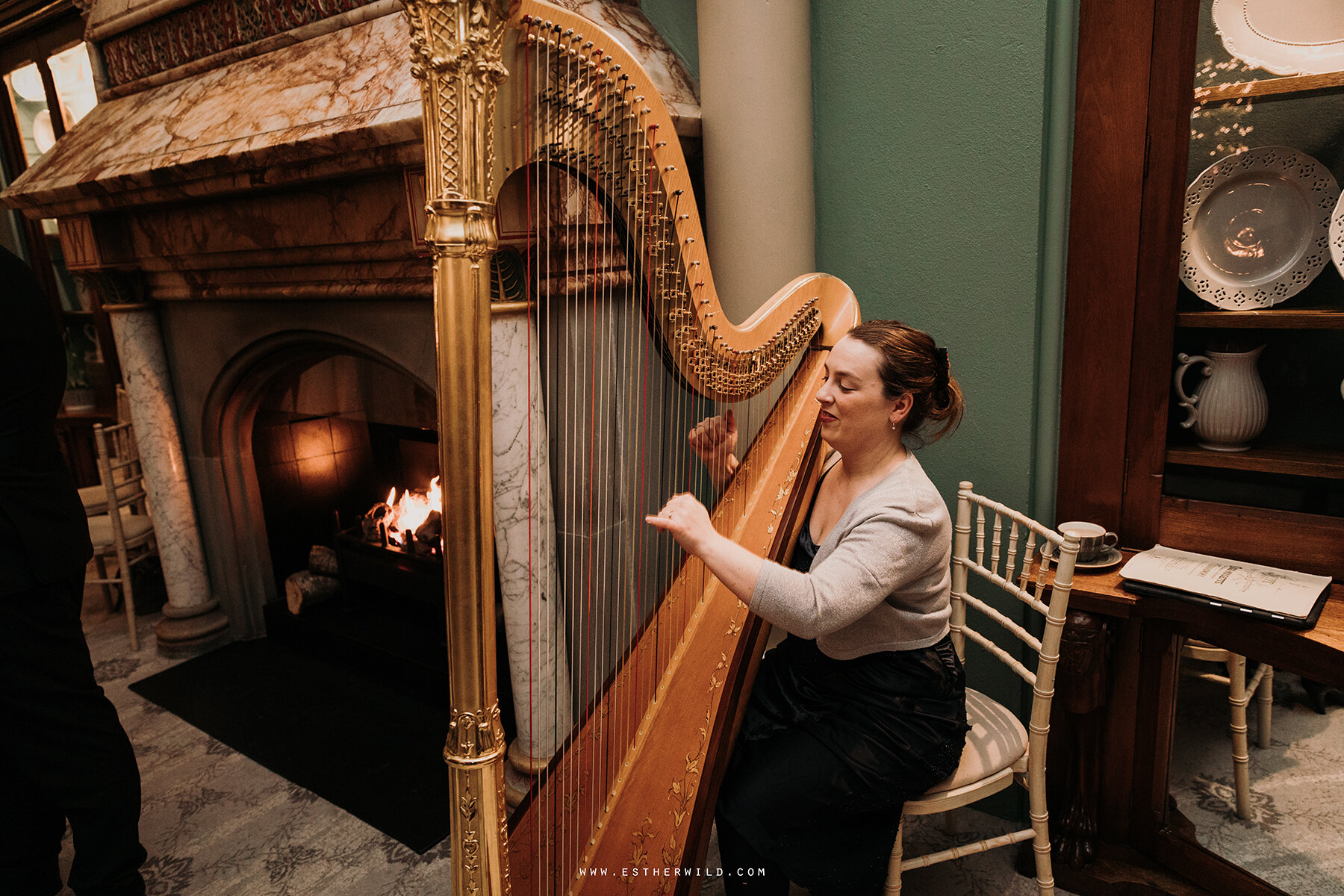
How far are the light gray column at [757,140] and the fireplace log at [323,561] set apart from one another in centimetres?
211

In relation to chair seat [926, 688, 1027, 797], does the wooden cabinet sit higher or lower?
higher

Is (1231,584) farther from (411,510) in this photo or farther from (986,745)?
(411,510)

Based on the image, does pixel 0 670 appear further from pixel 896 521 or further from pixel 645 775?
pixel 896 521

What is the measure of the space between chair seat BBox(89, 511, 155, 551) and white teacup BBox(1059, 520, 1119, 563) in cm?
335

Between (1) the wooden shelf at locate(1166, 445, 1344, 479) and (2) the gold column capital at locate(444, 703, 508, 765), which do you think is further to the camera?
(1) the wooden shelf at locate(1166, 445, 1344, 479)

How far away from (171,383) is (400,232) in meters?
1.57

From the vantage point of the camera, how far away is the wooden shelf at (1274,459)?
1666 millimetres

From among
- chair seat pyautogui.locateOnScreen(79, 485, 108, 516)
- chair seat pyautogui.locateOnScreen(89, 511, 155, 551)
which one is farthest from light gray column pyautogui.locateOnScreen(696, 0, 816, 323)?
chair seat pyautogui.locateOnScreen(79, 485, 108, 516)

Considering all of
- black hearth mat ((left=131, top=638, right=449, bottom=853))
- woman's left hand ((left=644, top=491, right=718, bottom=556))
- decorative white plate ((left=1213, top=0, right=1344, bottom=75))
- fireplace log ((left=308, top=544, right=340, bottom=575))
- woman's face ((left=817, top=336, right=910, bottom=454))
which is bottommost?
black hearth mat ((left=131, top=638, right=449, bottom=853))

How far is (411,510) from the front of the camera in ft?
10.3

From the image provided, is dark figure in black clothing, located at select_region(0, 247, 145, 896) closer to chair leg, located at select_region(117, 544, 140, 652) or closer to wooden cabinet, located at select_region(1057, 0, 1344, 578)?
chair leg, located at select_region(117, 544, 140, 652)

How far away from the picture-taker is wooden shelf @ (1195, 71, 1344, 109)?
Result: 157 cm

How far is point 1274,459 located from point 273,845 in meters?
2.61

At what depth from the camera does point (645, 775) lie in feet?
4.56
